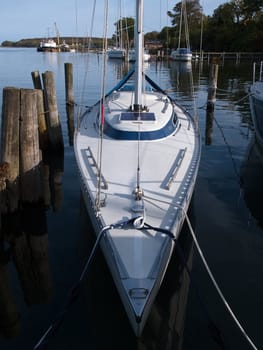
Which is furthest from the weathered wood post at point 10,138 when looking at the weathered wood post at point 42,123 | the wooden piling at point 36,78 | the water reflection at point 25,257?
the wooden piling at point 36,78

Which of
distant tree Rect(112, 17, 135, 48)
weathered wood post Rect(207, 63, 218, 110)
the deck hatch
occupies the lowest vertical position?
the deck hatch

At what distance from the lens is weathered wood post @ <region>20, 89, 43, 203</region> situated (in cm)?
813

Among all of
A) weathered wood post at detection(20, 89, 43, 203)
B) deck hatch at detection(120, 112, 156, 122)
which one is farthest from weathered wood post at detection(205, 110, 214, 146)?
weathered wood post at detection(20, 89, 43, 203)

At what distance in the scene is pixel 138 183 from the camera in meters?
6.48

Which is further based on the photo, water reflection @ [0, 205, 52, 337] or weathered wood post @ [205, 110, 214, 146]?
weathered wood post @ [205, 110, 214, 146]

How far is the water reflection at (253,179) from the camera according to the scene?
909cm

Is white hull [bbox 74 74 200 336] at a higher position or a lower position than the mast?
lower

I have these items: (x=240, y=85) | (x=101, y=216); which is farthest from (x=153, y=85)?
(x=240, y=85)

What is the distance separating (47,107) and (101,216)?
7477 mm

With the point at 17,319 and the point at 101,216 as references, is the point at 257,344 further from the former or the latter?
the point at 17,319

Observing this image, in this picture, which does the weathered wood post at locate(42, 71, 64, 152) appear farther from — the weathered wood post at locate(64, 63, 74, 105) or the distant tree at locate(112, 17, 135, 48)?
the weathered wood post at locate(64, 63, 74, 105)

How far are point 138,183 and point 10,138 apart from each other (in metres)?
3.34

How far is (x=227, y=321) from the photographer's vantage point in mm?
5336

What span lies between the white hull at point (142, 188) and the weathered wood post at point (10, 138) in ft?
4.88
